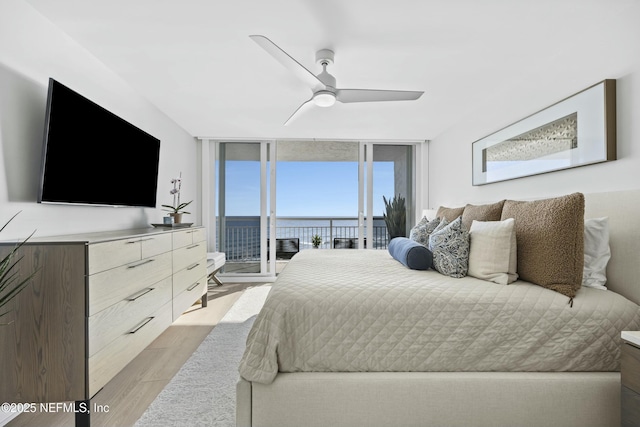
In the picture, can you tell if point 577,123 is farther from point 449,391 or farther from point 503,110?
point 449,391

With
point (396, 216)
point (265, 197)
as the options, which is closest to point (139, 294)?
point (265, 197)

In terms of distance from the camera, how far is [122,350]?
5.91ft

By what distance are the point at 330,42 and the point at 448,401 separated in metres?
2.21

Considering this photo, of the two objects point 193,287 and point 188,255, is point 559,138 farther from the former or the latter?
point 193,287

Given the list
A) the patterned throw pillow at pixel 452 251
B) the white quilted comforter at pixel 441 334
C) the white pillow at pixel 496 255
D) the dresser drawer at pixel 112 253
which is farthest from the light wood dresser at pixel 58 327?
the white pillow at pixel 496 255

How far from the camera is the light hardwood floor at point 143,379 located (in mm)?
1665

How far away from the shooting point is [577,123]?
2018mm

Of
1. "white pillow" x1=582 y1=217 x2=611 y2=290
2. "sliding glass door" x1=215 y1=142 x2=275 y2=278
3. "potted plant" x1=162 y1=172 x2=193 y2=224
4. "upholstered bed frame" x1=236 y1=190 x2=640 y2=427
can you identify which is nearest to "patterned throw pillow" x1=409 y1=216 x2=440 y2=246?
"white pillow" x1=582 y1=217 x2=611 y2=290

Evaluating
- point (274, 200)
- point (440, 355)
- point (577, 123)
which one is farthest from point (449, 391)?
point (274, 200)

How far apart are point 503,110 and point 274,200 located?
3.27 metres

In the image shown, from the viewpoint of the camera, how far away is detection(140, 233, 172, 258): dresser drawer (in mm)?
2073

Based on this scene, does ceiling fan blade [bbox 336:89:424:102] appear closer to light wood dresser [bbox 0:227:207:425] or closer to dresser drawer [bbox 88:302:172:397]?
light wood dresser [bbox 0:227:207:425]

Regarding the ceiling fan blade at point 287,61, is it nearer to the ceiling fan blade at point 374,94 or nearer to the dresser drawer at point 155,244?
the ceiling fan blade at point 374,94

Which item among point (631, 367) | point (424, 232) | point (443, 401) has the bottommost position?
point (443, 401)
